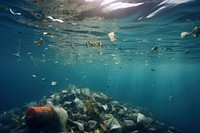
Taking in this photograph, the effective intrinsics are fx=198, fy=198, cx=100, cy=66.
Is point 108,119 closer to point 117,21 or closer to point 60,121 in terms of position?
point 60,121

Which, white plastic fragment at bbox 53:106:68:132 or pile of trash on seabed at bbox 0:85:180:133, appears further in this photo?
white plastic fragment at bbox 53:106:68:132

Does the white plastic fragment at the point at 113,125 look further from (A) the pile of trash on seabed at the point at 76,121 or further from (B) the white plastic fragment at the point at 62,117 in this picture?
(B) the white plastic fragment at the point at 62,117

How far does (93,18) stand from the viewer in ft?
51.6

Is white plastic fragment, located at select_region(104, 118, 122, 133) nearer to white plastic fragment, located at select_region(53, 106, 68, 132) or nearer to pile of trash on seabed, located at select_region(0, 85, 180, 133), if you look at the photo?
pile of trash on seabed, located at select_region(0, 85, 180, 133)

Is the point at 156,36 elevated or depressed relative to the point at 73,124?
elevated

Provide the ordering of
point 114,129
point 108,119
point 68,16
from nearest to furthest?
point 114,129 < point 108,119 < point 68,16

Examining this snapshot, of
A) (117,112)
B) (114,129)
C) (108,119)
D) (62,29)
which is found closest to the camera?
(114,129)

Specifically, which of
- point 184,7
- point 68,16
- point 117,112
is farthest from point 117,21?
point 117,112

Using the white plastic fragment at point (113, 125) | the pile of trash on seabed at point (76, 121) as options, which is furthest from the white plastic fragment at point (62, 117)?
the white plastic fragment at point (113, 125)

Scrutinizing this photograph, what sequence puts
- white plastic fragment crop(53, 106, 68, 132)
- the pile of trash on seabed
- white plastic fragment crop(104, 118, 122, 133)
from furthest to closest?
white plastic fragment crop(104, 118, 122, 133)
white plastic fragment crop(53, 106, 68, 132)
the pile of trash on seabed

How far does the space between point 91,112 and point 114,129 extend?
2139 millimetres

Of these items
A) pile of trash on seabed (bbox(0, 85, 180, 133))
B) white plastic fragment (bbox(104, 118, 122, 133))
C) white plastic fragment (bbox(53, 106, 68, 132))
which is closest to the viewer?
pile of trash on seabed (bbox(0, 85, 180, 133))

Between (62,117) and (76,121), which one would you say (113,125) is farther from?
(62,117)

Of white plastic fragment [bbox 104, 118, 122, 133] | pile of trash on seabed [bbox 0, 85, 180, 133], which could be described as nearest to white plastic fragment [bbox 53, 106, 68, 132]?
Result: pile of trash on seabed [bbox 0, 85, 180, 133]
